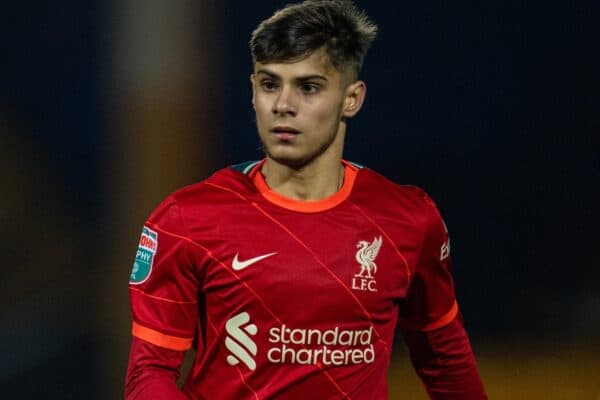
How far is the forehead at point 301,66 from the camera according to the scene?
2113mm

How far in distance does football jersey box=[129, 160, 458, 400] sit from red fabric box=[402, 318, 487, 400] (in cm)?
23

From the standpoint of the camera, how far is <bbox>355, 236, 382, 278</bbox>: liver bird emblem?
2.18m

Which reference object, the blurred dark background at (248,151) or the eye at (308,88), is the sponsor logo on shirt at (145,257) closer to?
the eye at (308,88)

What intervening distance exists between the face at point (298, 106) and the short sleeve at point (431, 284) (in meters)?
0.30

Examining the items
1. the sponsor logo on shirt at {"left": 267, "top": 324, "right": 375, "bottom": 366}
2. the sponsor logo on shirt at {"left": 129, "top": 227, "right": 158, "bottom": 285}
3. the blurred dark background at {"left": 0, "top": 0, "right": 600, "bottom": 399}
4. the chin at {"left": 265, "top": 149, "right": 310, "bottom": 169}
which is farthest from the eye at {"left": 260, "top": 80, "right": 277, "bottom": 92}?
the blurred dark background at {"left": 0, "top": 0, "right": 600, "bottom": 399}

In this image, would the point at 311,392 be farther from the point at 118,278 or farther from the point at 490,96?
the point at 490,96

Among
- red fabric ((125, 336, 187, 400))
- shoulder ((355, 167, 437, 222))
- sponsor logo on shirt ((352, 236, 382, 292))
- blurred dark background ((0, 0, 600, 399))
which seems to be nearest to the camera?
red fabric ((125, 336, 187, 400))

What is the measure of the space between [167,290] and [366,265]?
394mm

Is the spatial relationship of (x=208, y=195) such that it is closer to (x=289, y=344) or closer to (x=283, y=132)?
(x=283, y=132)

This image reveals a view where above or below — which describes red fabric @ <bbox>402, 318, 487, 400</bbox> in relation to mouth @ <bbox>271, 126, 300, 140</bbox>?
below

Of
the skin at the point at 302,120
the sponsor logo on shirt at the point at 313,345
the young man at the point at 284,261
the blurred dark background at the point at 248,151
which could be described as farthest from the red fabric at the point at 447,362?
the blurred dark background at the point at 248,151

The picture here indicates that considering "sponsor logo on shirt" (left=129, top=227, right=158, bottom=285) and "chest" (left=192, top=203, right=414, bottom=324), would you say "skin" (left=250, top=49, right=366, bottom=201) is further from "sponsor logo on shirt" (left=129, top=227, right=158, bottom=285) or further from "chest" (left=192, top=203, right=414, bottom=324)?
"sponsor logo on shirt" (left=129, top=227, right=158, bottom=285)

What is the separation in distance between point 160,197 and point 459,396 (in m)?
1.44

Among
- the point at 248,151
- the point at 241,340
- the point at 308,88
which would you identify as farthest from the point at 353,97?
the point at 248,151
